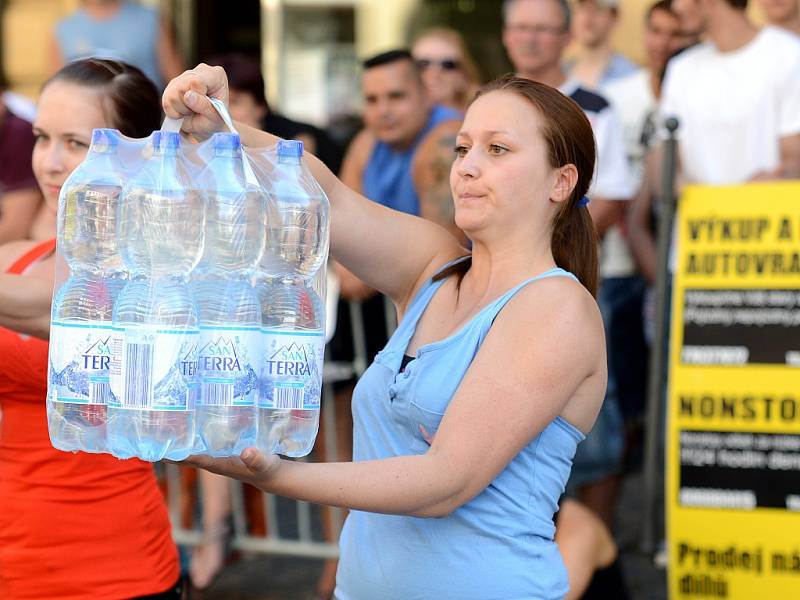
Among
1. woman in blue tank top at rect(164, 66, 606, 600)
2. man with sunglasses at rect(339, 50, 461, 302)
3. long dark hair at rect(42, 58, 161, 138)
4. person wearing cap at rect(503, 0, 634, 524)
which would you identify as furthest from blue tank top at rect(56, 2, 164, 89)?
woman in blue tank top at rect(164, 66, 606, 600)

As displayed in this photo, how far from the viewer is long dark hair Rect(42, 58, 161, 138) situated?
10.8 feet

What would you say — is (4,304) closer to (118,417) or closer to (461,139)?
(118,417)

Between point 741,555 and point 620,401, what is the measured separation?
1649 mm

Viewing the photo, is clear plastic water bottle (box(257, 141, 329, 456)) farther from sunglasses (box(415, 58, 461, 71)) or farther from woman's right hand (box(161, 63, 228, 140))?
sunglasses (box(415, 58, 461, 71))

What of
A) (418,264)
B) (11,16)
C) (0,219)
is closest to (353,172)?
(0,219)

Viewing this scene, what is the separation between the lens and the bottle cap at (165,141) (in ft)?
8.59

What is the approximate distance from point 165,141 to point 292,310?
0.44m

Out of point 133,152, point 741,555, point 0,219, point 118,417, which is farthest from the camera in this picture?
point 741,555

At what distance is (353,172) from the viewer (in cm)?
641

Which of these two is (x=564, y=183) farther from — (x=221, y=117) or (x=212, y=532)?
(x=212, y=532)

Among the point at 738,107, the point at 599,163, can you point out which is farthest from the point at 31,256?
the point at 738,107

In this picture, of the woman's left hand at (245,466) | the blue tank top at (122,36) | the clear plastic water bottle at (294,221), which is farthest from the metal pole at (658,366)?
the blue tank top at (122,36)

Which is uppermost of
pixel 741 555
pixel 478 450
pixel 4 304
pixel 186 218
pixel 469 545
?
pixel 186 218

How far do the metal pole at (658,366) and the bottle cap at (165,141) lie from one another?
10.1ft
